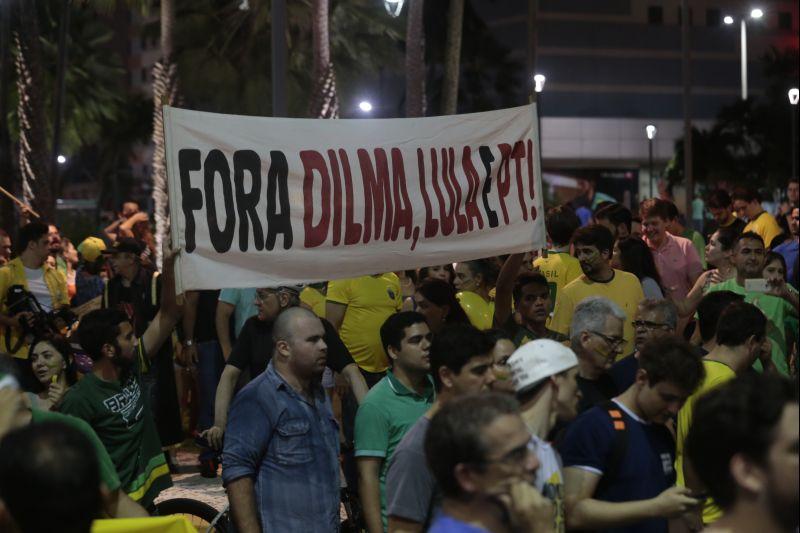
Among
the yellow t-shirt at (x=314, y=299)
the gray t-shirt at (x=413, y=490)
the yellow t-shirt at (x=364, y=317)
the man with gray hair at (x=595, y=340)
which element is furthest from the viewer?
the yellow t-shirt at (x=314, y=299)

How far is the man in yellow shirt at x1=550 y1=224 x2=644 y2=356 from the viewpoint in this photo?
9.19m

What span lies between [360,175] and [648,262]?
293cm

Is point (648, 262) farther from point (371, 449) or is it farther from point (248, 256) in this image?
point (371, 449)

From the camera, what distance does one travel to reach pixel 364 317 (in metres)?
10.5

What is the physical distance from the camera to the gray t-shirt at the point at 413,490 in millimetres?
5488

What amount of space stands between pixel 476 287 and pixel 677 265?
2.18 metres

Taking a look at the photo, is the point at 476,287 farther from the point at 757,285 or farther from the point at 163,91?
the point at 163,91

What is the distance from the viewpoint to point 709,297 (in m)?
8.12

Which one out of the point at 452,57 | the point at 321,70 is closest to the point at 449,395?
the point at 321,70

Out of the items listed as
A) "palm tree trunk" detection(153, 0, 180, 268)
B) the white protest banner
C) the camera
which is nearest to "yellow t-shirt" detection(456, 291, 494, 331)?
the white protest banner

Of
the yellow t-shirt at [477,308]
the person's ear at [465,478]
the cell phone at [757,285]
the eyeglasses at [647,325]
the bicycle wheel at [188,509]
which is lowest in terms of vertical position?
the bicycle wheel at [188,509]

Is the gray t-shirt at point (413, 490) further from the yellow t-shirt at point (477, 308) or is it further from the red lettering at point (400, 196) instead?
the yellow t-shirt at point (477, 308)

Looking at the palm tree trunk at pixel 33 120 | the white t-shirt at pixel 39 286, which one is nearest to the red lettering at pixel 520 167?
the white t-shirt at pixel 39 286

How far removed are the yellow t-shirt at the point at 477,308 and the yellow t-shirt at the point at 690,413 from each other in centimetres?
277
